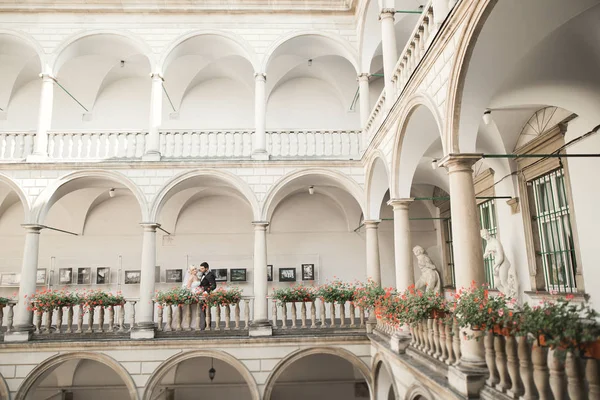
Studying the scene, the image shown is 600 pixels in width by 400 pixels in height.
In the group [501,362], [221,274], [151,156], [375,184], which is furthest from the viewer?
[221,274]

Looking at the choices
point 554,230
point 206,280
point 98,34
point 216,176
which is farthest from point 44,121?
point 554,230

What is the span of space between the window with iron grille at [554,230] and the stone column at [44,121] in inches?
480

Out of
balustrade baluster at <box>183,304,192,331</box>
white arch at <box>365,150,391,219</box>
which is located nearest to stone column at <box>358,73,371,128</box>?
white arch at <box>365,150,391,219</box>

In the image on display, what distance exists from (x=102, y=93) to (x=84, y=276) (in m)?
6.32

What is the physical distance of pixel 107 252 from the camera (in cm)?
1533

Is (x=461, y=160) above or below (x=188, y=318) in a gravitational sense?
above

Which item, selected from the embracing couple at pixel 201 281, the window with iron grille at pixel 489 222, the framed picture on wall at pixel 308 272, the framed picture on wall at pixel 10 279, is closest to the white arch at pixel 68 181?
the embracing couple at pixel 201 281

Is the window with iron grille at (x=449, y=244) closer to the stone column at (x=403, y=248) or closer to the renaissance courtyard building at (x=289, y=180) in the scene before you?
the renaissance courtyard building at (x=289, y=180)

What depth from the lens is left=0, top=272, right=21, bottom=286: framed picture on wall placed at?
14.8 m

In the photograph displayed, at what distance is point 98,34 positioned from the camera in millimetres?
12781

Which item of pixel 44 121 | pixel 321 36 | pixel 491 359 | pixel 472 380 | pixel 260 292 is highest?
pixel 321 36

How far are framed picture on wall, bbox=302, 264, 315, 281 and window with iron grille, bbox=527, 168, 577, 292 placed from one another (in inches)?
306

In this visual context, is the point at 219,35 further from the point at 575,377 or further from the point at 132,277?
the point at 575,377

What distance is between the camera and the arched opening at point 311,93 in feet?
49.5
